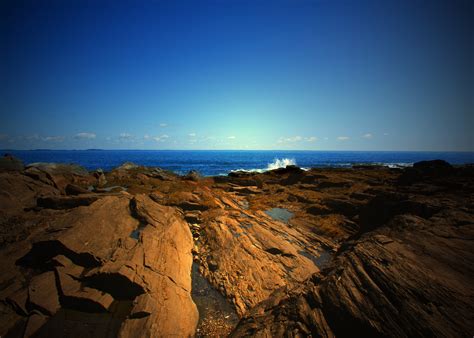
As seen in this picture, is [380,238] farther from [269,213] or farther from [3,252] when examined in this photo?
[3,252]

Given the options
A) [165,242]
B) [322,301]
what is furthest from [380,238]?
[165,242]

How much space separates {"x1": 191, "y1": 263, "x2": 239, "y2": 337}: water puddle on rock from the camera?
7.16 metres

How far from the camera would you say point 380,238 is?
6988 millimetres

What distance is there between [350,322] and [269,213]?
14373 mm

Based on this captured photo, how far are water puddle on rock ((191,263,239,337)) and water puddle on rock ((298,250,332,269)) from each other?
19.7ft

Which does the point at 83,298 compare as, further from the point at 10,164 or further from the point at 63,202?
the point at 10,164

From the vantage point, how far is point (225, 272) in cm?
1009

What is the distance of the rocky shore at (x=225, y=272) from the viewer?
495 centimetres

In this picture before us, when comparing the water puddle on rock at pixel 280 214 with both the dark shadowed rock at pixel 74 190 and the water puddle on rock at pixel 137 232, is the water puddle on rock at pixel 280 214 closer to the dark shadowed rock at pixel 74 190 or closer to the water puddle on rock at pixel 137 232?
the water puddle on rock at pixel 137 232

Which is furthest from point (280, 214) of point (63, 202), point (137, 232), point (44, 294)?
point (63, 202)

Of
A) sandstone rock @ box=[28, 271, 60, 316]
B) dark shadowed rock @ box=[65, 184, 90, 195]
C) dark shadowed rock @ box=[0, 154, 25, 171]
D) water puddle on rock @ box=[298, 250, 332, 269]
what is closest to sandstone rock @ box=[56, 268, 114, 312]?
sandstone rock @ box=[28, 271, 60, 316]

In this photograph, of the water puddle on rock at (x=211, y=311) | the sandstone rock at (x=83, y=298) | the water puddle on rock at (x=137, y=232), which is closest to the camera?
the sandstone rock at (x=83, y=298)

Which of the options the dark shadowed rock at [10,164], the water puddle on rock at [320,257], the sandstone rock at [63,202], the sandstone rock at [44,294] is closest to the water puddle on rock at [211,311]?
the sandstone rock at [44,294]

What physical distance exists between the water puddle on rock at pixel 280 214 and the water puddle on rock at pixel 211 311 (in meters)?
9.83
